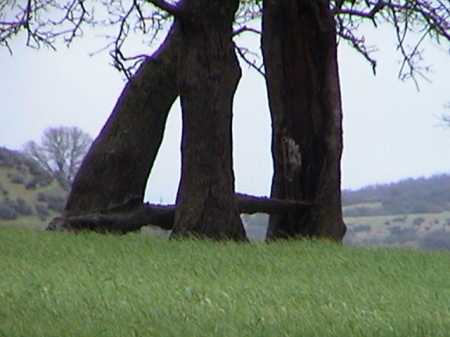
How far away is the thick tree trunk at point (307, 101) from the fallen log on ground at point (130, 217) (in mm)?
905

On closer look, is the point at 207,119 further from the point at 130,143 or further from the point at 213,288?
the point at 213,288

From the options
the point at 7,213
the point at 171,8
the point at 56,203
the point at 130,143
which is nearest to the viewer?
the point at 171,8

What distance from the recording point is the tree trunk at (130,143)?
1556 cm

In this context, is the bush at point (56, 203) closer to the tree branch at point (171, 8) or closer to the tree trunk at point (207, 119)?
the tree trunk at point (207, 119)

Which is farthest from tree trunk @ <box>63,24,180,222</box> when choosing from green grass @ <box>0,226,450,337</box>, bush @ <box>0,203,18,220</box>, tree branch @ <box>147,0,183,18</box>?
bush @ <box>0,203,18,220</box>

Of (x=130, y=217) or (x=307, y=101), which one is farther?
(x=307, y=101)

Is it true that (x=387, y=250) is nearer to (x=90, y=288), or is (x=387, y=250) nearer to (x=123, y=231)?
(x=123, y=231)

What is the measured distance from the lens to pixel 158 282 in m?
9.57

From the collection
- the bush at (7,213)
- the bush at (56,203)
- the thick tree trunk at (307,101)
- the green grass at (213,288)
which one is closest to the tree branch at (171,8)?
the thick tree trunk at (307,101)

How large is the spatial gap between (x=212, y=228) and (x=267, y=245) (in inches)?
30.8

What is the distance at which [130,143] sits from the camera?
15.6m

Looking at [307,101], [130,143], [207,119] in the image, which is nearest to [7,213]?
[130,143]

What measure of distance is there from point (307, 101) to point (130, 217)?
3361mm

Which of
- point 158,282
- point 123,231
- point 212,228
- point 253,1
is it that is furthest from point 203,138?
point 253,1
